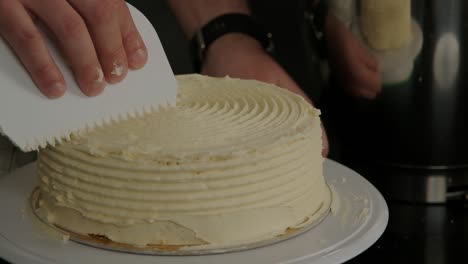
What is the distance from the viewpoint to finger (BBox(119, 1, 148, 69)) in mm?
1004

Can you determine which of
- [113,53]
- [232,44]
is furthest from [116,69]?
[232,44]

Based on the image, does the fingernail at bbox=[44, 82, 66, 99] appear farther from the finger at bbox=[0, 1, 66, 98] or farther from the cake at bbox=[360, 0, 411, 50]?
the cake at bbox=[360, 0, 411, 50]

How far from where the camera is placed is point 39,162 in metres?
1.04

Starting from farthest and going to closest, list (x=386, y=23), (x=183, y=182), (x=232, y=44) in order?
(x=232, y=44) → (x=386, y=23) → (x=183, y=182)

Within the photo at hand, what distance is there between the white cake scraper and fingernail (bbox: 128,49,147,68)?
11 mm

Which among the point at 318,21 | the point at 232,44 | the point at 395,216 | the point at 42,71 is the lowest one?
the point at 395,216

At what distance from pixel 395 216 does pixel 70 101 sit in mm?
470

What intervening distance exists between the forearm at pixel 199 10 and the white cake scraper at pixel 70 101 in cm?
43

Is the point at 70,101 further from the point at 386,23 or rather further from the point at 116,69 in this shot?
the point at 386,23

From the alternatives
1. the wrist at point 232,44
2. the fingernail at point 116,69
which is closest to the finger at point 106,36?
the fingernail at point 116,69

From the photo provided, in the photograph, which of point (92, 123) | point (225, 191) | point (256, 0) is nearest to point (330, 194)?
point (225, 191)

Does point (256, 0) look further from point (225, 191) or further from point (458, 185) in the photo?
point (225, 191)

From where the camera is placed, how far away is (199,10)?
1.50m

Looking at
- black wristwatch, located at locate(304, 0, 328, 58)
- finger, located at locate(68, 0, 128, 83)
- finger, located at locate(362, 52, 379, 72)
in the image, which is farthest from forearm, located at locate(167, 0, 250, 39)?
finger, located at locate(68, 0, 128, 83)
